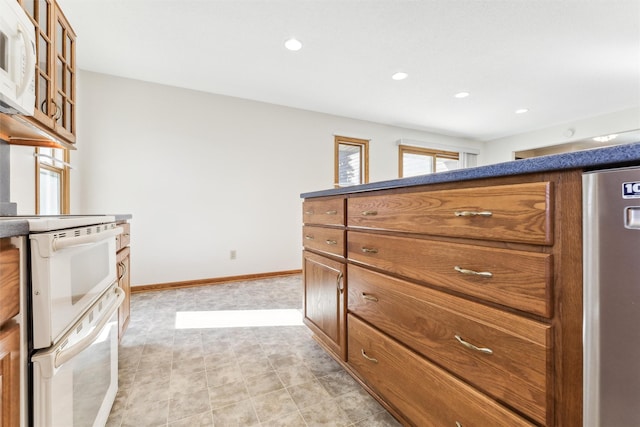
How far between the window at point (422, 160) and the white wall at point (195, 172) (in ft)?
5.57

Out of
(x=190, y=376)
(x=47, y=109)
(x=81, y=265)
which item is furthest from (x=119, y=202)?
(x=81, y=265)

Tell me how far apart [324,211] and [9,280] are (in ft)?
4.16

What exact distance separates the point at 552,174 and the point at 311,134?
383 cm

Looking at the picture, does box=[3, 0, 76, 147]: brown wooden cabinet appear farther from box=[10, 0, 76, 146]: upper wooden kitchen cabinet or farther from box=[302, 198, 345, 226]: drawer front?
box=[302, 198, 345, 226]: drawer front

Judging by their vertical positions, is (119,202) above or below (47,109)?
below

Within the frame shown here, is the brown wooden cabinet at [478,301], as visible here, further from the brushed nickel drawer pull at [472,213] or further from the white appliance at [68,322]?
the white appliance at [68,322]

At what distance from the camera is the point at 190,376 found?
4.86 feet

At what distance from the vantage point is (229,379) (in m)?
1.46

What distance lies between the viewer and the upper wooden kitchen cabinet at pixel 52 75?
1.31m

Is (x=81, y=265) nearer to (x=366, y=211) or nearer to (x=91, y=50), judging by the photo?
(x=366, y=211)

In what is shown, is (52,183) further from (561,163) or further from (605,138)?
(605,138)

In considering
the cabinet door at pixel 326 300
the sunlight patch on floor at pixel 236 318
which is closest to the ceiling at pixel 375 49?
the cabinet door at pixel 326 300

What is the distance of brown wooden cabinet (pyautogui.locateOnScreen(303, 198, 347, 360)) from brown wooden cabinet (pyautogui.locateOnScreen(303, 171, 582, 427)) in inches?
9.6

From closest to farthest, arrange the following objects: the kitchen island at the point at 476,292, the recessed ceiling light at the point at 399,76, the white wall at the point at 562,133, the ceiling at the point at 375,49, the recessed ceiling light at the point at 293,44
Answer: the kitchen island at the point at 476,292
the ceiling at the point at 375,49
the recessed ceiling light at the point at 293,44
the recessed ceiling light at the point at 399,76
the white wall at the point at 562,133
